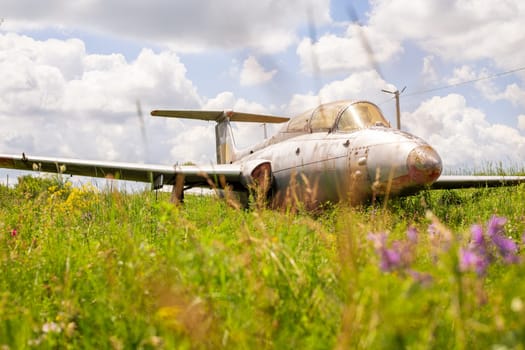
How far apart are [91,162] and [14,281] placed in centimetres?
863

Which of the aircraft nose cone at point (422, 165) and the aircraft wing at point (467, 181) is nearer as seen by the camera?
the aircraft nose cone at point (422, 165)

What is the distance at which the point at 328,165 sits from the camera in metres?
8.16

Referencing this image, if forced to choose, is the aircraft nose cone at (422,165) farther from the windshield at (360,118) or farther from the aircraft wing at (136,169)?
the aircraft wing at (136,169)

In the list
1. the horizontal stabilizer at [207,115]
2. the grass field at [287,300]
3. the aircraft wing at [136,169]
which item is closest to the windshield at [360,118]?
the aircraft wing at [136,169]

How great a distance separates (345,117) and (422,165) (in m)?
2.27

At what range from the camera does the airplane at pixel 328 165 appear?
22.8 ft

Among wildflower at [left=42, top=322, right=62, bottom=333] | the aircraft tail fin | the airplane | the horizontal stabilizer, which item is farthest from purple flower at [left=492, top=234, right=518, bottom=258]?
the horizontal stabilizer

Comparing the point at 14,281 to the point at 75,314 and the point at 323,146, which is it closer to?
the point at 75,314

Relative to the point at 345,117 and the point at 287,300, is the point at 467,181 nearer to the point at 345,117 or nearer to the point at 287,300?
the point at 345,117

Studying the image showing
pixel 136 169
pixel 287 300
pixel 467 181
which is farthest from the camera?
pixel 467 181

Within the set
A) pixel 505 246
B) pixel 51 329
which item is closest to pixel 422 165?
pixel 505 246

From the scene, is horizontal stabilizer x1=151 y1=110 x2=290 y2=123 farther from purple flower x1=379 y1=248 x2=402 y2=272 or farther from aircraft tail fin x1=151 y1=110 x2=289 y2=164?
purple flower x1=379 y1=248 x2=402 y2=272

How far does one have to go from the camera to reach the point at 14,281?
309 centimetres

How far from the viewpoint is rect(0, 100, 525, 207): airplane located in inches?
274
